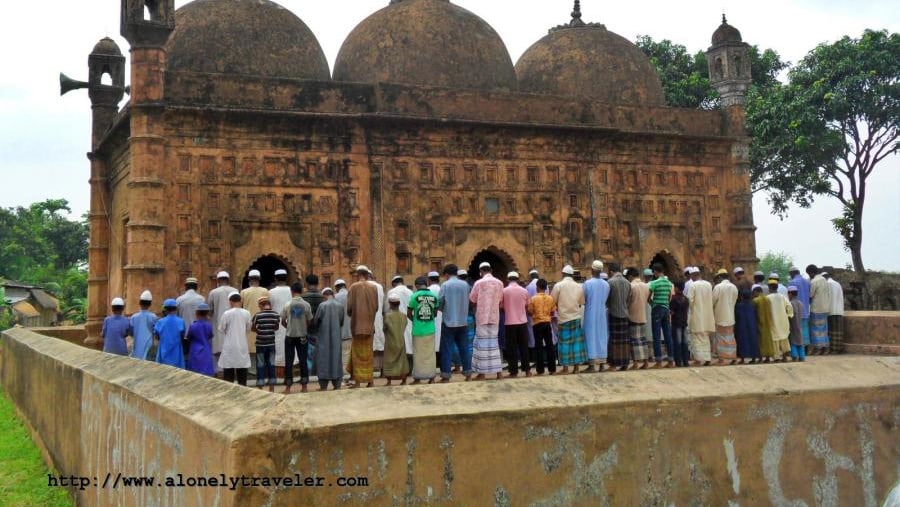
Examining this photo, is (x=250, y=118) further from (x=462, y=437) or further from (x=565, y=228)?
(x=462, y=437)

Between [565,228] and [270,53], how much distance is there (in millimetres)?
6134

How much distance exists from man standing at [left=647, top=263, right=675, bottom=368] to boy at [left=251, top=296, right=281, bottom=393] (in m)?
4.62

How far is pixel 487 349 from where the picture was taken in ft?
28.3

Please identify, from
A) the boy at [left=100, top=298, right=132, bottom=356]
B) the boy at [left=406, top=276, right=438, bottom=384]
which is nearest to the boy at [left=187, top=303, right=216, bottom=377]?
the boy at [left=100, top=298, right=132, bottom=356]

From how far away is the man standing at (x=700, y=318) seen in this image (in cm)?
993

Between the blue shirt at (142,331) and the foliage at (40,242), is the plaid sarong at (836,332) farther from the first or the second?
the foliage at (40,242)

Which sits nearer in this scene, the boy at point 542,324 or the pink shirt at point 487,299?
the pink shirt at point 487,299

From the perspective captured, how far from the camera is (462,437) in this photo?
7.16 ft

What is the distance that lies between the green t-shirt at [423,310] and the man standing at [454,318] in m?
0.20

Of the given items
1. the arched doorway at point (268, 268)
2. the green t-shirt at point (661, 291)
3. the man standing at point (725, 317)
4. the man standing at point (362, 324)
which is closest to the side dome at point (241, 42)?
the arched doorway at point (268, 268)

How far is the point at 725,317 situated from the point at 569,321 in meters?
2.35

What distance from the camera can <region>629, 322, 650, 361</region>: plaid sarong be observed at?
374 inches

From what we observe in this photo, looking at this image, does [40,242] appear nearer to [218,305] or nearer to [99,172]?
[99,172]

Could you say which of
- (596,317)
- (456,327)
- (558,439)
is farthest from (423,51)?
(558,439)
